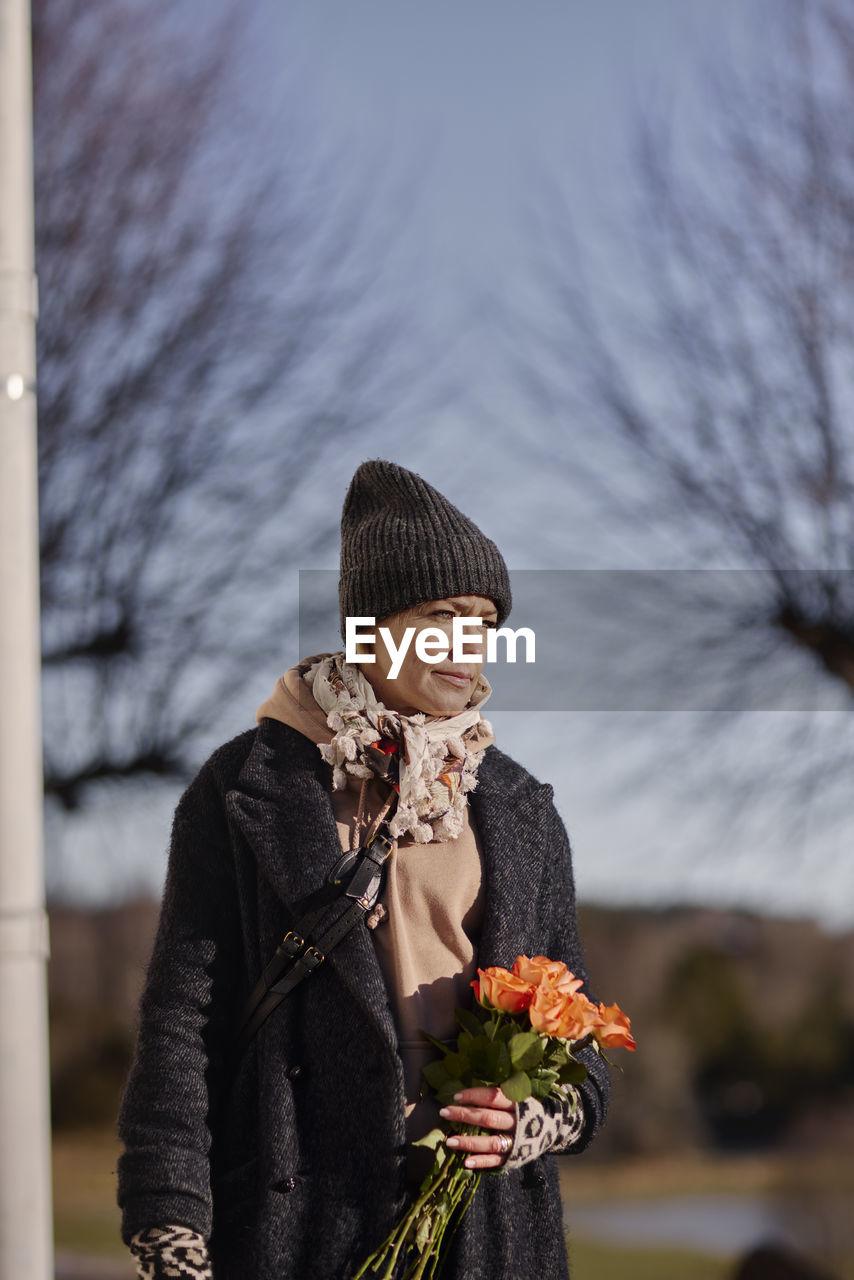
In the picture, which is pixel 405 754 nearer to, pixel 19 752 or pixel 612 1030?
pixel 612 1030

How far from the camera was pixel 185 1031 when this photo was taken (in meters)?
1.73

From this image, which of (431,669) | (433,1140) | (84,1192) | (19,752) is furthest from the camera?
(84,1192)

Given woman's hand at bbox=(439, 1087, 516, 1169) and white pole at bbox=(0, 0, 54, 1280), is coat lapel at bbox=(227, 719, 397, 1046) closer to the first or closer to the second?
woman's hand at bbox=(439, 1087, 516, 1169)

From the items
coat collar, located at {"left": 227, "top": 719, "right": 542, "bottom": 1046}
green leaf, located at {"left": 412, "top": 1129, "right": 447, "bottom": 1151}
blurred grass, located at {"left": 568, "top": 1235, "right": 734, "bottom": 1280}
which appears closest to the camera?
green leaf, located at {"left": 412, "top": 1129, "right": 447, "bottom": 1151}

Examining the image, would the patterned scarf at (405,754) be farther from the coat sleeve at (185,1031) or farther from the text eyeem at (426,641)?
the coat sleeve at (185,1031)

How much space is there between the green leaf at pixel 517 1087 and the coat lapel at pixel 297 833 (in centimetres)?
→ 16

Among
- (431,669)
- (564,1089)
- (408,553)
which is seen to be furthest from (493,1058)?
(408,553)

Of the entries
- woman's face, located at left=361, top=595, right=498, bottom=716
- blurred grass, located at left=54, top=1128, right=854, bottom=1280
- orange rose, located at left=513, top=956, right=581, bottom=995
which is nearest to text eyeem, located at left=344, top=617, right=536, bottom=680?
woman's face, located at left=361, top=595, right=498, bottom=716

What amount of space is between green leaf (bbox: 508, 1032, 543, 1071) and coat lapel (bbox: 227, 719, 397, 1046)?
0.53 ft

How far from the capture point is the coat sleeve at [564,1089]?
1668 millimetres

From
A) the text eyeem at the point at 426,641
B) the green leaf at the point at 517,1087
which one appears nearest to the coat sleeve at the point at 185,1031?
the text eyeem at the point at 426,641

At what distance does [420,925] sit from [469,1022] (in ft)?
0.52

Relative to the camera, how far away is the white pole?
1.32 metres

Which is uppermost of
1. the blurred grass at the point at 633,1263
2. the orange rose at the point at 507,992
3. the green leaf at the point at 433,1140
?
the orange rose at the point at 507,992
